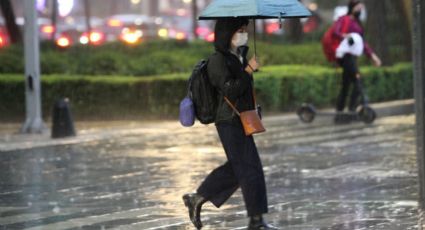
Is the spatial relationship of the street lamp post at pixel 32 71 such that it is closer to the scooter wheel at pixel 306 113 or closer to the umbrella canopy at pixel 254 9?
the scooter wheel at pixel 306 113

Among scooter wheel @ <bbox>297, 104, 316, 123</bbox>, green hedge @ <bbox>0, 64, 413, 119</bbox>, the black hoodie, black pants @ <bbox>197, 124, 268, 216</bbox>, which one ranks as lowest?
scooter wheel @ <bbox>297, 104, 316, 123</bbox>

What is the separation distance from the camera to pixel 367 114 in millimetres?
19250

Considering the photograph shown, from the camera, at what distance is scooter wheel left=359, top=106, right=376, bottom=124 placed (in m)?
19.2

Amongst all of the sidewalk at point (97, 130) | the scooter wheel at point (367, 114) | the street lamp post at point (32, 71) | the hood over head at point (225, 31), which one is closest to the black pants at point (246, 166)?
the hood over head at point (225, 31)

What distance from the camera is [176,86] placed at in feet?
68.3

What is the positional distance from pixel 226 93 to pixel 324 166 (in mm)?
5395

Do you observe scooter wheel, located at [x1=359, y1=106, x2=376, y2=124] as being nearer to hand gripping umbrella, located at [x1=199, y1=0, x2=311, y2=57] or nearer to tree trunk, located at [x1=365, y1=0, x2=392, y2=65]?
tree trunk, located at [x1=365, y1=0, x2=392, y2=65]

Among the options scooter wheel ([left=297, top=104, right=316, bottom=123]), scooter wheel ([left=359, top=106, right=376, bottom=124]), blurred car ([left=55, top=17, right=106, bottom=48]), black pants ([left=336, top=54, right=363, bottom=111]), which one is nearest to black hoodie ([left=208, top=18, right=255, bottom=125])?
black pants ([left=336, top=54, right=363, bottom=111])

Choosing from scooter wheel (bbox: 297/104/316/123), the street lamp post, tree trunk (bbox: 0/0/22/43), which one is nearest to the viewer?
the street lamp post

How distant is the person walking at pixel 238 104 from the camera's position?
8820 mm

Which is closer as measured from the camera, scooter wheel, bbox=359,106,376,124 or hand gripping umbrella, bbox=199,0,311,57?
hand gripping umbrella, bbox=199,0,311,57

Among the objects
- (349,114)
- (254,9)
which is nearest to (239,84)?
(254,9)

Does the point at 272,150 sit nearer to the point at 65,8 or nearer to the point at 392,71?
the point at 392,71

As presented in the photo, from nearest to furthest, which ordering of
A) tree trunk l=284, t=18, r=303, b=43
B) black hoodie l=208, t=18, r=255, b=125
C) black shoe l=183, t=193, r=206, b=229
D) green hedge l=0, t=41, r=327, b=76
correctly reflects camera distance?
1. black hoodie l=208, t=18, r=255, b=125
2. black shoe l=183, t=193, r=206, b=229
3. green hedge l=0, t=41, r=327, b=76
4. tree trunk l=284, t=18, r=303, b=43
